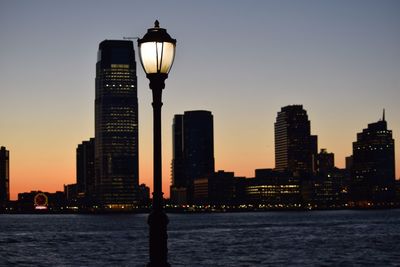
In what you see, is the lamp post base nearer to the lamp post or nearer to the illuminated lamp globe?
the lamp post

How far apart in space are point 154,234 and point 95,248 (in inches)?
3173

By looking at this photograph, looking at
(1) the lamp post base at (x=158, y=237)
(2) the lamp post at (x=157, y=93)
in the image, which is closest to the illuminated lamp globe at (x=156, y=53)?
(2) the lamp post at (x=157, y=93)

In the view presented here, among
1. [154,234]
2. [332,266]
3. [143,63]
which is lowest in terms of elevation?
[332,266]

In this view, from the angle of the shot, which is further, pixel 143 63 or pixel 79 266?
pixel 79 266

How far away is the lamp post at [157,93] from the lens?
11.5 meters

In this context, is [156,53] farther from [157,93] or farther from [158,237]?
[158,237]

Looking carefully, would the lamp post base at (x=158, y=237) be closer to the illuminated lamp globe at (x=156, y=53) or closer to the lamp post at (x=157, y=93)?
the lamp post at (x=157, y=93)

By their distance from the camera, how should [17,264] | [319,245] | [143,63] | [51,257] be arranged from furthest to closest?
[319,245] → [51,257] → [17,264] → [143,63]

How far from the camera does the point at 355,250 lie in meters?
81.1

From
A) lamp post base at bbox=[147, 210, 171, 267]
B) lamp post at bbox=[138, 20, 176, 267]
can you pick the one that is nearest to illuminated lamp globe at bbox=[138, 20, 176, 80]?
lamp post at bbox=[138, 20, 176, 267]

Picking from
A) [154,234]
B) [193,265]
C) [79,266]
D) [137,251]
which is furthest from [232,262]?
[154,234]

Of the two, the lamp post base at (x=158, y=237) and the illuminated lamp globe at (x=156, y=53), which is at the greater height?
the illuminated lamp globe at (x=156, y=53)

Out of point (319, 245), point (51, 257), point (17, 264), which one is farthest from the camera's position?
point (319, 245)

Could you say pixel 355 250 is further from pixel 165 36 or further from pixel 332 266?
pixel 165 36
